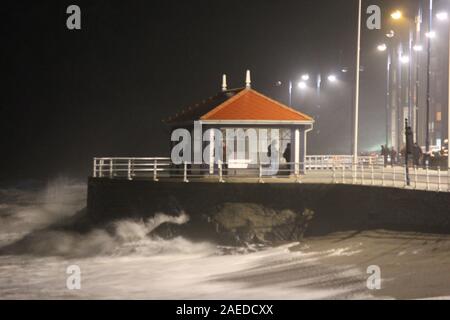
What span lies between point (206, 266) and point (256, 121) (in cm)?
1001

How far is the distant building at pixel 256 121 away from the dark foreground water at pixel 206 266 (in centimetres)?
501

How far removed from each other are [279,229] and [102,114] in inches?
6118

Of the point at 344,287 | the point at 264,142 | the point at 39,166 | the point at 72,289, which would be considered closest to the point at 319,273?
the point at 344,287

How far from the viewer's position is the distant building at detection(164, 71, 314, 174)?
108 feet

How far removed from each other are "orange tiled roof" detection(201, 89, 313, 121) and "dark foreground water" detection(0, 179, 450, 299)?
18.1 feet

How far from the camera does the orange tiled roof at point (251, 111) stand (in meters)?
33.2

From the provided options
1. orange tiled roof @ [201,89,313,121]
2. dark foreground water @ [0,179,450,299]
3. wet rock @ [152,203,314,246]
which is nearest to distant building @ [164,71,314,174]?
orange tiled roof @ [201,89,313,121]

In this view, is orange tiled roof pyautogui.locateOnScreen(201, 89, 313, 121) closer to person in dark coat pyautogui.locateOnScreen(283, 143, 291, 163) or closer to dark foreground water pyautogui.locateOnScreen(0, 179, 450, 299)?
person in dark coat pyautogui.locateOnScreen(283, 143, 291, 163)

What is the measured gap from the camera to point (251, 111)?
1331 inches

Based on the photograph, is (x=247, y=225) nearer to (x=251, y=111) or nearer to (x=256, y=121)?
(x=256, y=121)

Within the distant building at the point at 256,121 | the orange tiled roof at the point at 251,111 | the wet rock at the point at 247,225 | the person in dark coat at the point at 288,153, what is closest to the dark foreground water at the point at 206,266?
the wet rock at the point at 247,225

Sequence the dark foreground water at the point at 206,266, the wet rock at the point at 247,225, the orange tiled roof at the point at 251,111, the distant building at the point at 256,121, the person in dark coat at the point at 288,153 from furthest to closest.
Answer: the person in dark coat at the point at 288,153, the orange tiled roof at the point at 251,111, the distant building at the point at 256,121, the wet rock at the point at 247,225, the dark foreground water at the point at 206,266

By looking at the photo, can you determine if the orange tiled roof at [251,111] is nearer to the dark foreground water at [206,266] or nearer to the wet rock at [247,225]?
the wet rock at [247,225]

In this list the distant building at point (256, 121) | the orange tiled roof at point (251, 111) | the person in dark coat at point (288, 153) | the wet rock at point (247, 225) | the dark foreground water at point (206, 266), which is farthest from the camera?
the person in dark coat at point (288, 153)
